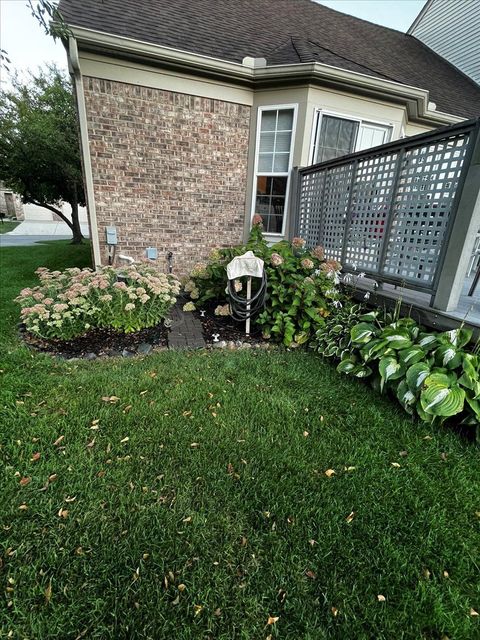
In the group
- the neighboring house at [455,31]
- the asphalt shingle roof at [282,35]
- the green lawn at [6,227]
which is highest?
the neighboring house at [455,31]

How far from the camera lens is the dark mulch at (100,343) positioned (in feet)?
11.8

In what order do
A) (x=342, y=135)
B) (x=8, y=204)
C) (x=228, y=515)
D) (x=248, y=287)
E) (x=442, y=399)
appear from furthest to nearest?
1. (x=8, y=204)
2. (x=342, y=135)
3. (x=248, y=287)
4. (x=442, y=399)
5. (x=228, y=515)

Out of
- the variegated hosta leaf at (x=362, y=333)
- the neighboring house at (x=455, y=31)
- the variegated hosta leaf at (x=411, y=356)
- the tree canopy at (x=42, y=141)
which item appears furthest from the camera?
the tree canopy at (x=42, y=141)

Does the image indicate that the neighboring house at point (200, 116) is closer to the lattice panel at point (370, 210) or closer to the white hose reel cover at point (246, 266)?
the lattice panel at point (370, 210)

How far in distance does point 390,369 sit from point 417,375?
0.22 metres

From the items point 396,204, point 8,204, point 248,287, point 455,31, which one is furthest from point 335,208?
point 8,204

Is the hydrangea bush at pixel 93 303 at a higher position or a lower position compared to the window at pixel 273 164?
lower

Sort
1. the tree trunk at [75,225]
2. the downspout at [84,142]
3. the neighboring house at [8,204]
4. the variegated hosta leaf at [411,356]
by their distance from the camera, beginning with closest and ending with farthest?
the variegated hosta leaf at [411,356] < the downspout at [84,142] < the tree trunk at [75,225] < the neighboring house at [8,204]

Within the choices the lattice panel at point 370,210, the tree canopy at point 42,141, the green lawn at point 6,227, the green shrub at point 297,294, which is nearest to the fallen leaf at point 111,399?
the green shrub at point 297,294

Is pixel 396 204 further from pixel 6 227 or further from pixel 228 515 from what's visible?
pixel 6 227

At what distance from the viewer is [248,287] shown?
13.0 ft

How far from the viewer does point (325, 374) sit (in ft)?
10.6

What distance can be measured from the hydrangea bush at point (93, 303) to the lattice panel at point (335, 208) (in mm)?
2359

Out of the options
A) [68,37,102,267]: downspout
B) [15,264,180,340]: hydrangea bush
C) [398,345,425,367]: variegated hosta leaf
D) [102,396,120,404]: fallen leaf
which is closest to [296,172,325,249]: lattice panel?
[15,264,180,340]: hydrangea bush
